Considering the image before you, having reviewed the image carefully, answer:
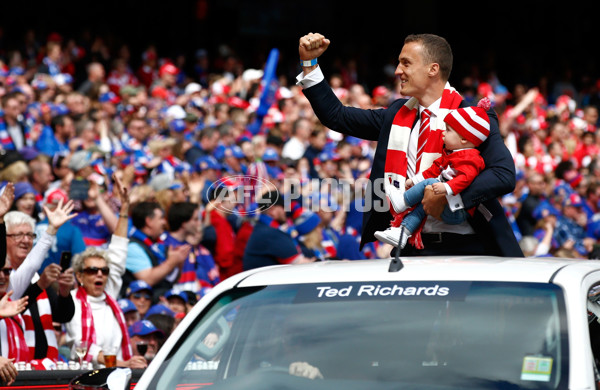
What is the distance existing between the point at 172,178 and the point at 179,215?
1850 millimetres

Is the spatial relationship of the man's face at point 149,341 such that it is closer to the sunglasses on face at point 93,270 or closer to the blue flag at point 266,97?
the sunglasses on face at point 93,270

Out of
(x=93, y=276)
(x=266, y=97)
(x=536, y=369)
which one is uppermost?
(x=266, y=97)

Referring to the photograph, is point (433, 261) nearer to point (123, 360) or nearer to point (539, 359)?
point (539, 359)

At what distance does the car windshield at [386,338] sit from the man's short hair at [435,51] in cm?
186

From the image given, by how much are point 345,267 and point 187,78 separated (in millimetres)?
16808

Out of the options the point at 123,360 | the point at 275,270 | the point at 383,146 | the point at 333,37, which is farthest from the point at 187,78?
the point at 275,270

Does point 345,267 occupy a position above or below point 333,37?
A: below

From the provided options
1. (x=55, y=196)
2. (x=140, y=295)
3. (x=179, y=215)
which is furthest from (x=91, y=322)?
(x=179, y=215)

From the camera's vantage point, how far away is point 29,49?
17.8 m

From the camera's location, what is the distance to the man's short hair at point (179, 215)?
9500mm

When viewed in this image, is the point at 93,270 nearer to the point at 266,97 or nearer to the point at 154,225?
the point at 154,225

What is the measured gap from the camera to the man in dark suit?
4.98 metres

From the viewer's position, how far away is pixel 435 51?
17.3 ft

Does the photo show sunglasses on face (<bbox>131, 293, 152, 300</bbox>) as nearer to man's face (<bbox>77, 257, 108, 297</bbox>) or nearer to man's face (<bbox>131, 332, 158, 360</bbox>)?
man's face (<bbox>131, 332, 158, 360</bbox>)
